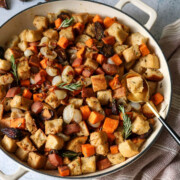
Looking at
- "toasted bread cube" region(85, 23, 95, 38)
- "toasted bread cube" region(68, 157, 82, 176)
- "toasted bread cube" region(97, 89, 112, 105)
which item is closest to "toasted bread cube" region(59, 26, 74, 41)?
"toasted bread cube" region(85, 23, 95, 38)

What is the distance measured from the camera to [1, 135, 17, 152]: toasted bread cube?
106 inches

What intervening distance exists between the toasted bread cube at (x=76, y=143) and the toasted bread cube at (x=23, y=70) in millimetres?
907

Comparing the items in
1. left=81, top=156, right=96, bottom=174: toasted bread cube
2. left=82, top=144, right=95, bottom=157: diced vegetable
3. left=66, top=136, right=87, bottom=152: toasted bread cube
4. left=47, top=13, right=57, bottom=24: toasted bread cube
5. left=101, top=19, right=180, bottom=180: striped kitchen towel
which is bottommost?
left=101, top=19, right=180, bottom=180: striped kitchen towel

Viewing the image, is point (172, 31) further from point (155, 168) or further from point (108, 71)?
point (155, 168)

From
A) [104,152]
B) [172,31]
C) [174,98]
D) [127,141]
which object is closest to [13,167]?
[104,152]

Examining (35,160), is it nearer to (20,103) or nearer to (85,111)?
(20,103)

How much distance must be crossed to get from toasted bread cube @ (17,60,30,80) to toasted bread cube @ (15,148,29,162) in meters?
0.81

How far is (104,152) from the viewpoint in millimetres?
2705

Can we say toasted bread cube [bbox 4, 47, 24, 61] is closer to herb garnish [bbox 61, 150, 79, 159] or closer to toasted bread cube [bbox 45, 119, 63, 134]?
toasted bread cube [bbox 45, 119, 63, 134]

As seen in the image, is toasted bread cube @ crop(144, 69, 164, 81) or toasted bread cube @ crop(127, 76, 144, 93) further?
toasted bread cube @ crop(144, 69, 164, 81)

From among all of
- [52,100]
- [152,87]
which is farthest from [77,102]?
[152,87]

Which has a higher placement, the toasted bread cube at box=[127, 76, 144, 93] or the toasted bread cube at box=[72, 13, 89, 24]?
the toasted bread cube at box=[72, 13, 89, 24]

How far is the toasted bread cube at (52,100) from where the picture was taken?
110 inches

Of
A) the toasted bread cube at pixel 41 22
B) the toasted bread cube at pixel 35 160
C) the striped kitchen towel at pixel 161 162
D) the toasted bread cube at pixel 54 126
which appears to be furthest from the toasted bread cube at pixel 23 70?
the striped kitchen towel at pixel 161 162
